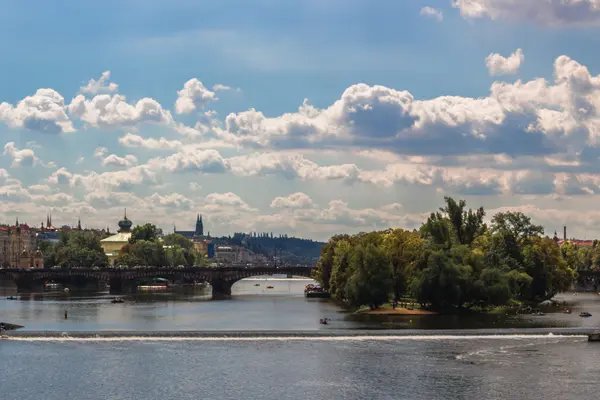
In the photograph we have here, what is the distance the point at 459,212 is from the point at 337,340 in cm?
5511

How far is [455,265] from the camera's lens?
Answer: 4906 inches

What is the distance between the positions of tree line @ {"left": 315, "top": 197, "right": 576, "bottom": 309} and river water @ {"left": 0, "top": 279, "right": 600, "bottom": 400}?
233 inches

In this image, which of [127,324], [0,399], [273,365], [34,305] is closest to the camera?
[0,399]

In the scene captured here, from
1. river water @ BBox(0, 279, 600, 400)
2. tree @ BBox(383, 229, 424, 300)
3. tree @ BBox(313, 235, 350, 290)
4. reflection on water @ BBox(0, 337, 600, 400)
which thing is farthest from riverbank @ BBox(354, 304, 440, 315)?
tree @ BBox(313, 235, 350, 290)

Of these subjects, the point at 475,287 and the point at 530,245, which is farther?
the point at 530,245

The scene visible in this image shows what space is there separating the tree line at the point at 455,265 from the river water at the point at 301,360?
233 inches

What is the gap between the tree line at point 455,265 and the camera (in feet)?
410

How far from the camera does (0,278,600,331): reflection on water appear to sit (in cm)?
11588

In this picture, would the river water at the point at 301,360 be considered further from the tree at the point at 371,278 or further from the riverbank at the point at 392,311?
the tree at the point at 371,278

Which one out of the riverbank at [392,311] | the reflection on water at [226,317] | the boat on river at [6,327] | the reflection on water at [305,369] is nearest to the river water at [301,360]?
the reflection on water at [305,369]

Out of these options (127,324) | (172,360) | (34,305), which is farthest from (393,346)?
(34,305)

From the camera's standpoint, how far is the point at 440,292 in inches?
4897

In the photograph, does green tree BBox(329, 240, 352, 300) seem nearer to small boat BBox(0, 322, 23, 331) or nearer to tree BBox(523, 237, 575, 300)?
tree BBox(523, 237, 575, 300)

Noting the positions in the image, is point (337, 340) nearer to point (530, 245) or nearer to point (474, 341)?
point (474, 341)
